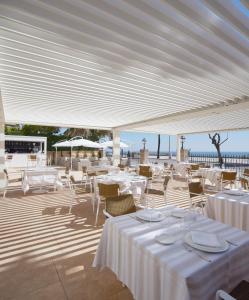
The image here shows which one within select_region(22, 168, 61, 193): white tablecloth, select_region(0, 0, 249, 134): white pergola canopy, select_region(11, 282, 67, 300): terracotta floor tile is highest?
select_region(0, 0, 249, 134): white pergola canopy

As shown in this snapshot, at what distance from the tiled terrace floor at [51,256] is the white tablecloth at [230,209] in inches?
79.4

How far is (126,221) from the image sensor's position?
2088mm

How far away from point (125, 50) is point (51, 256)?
3.14 metres

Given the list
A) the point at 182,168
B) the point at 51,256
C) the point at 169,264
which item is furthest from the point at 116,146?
the point at 169,264

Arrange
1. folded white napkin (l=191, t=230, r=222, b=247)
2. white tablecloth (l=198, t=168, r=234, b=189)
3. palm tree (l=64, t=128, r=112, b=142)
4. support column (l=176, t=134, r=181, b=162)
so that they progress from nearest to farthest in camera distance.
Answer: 1. folded white napkin (l=191, t=230, r=222, b=247)
2. white tablecloth (l=198, t=168, r=234, b=189)
3. support column (l=176, t=134, r=181, b=162)
4. palm tree (l=64, t=128, r=112, b=142)

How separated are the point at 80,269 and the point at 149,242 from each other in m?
1.53

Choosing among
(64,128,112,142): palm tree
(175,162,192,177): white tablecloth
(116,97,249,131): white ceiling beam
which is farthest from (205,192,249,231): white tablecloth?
(64,128,112,142): palm tree

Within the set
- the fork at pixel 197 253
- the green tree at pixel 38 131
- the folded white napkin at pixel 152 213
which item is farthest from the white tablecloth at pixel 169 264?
the green tree at pixel 38 131

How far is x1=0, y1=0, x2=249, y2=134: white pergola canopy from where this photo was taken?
2248 mm

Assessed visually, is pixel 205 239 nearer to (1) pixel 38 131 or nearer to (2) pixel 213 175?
(2) pixel 213 175

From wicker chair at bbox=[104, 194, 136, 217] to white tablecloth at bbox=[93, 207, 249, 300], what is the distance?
70 centimetres

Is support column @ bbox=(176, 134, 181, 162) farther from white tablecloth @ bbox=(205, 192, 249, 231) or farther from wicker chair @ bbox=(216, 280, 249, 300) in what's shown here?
wicker chair @ bbox=(216, 280, 249, 300)

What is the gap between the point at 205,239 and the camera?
1.64 metres

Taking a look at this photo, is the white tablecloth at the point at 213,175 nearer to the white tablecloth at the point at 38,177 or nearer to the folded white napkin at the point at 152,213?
the white tablecloth at the point at 38,177
